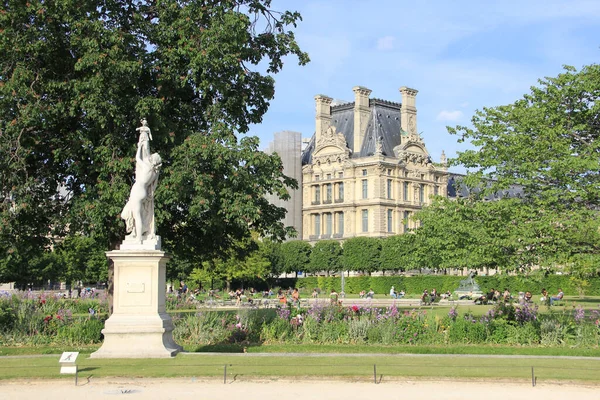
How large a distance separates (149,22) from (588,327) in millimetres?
14311

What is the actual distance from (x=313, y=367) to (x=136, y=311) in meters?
3.59

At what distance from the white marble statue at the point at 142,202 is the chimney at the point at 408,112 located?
85776 millimetres

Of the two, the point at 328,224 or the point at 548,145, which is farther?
the point at 328,224

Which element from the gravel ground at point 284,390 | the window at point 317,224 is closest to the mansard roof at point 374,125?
A: the window at point 317,224

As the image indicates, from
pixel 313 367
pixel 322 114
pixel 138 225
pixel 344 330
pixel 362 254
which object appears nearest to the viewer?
pixel 313 367

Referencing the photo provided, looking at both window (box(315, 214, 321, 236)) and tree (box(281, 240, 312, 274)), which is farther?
window (box(315, 214, 321, 236))

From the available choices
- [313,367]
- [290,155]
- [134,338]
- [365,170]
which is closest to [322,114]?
[290,155]

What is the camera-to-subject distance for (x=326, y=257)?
85.1 metres

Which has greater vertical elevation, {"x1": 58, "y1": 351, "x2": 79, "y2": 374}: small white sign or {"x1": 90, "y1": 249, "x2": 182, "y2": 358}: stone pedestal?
{"x1": 90, "y1": 249, "x2": 182, "y2": 358}: stone pedestal

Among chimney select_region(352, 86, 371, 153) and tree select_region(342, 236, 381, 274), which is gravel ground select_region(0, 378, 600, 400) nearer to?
tree select_region(342, 236, 381, 274)

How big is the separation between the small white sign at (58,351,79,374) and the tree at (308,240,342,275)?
71850mm

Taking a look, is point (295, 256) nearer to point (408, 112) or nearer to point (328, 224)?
point (328, 224)

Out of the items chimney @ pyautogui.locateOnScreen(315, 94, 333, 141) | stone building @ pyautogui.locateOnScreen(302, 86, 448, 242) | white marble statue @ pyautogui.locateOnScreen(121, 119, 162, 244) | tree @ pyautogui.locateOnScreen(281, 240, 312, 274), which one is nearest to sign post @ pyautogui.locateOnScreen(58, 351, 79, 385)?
white marble statue @ pyautogui.locateOnScreen(121, 119, 162, 244)

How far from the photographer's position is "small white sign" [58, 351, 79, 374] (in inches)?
499
